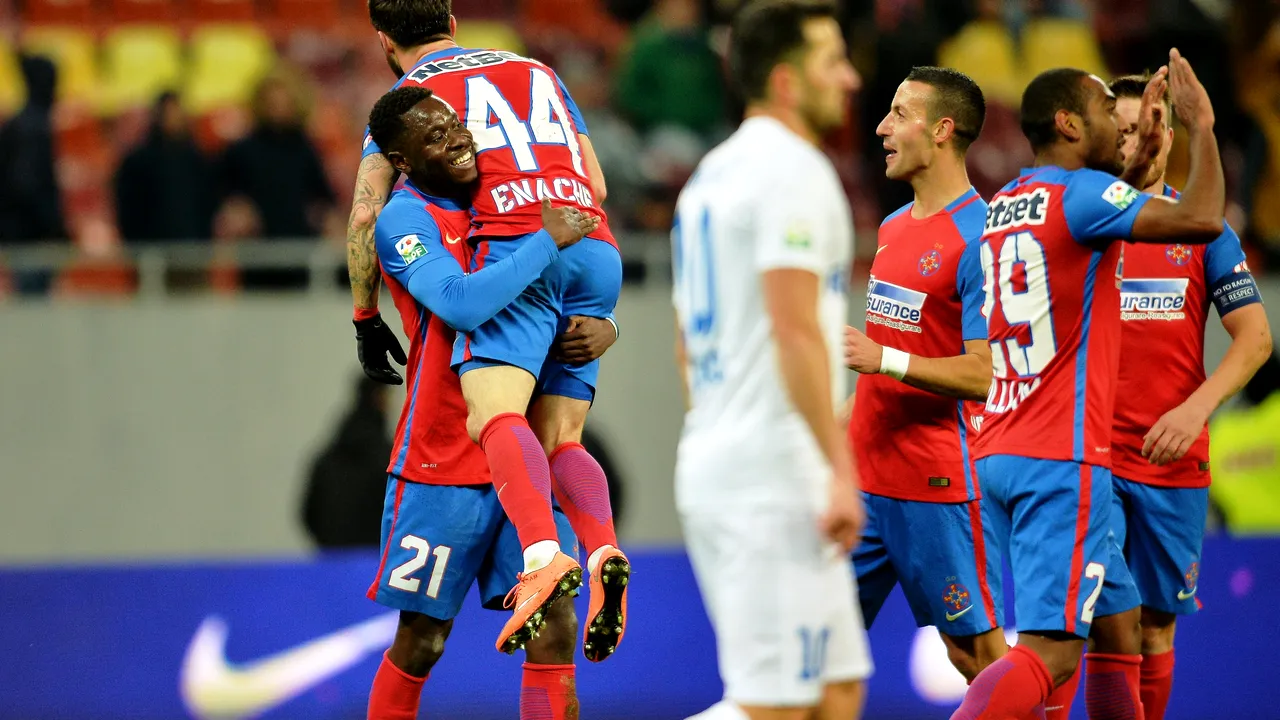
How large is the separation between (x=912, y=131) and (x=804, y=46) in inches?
73.9

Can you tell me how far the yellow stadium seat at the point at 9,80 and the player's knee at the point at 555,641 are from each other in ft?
25.3

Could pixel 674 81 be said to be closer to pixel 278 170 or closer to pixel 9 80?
pixel 278 170

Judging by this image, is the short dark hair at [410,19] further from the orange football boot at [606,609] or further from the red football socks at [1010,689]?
the red football socks at [1010,689]

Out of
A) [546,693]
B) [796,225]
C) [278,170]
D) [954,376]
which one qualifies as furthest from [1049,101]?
[278,170]

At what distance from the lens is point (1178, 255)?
6.16m

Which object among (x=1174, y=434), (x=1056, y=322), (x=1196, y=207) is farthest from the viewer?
(x=1174, y=434)

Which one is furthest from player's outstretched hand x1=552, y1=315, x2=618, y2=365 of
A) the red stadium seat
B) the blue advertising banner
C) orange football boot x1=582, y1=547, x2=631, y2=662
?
the red stadium seat

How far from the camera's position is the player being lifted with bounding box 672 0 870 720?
379 centimetres

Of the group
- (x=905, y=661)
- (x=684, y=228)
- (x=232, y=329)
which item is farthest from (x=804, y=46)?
(x=232, y=329)

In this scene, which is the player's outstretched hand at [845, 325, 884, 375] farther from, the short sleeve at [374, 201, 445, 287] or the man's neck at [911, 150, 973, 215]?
the short sleeve at [374, 201, 445, 287]

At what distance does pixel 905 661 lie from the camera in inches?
336

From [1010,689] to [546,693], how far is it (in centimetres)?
153

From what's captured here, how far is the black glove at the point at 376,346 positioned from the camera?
5688 mm

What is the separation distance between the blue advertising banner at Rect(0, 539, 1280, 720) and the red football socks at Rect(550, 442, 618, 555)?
10.2 ft
